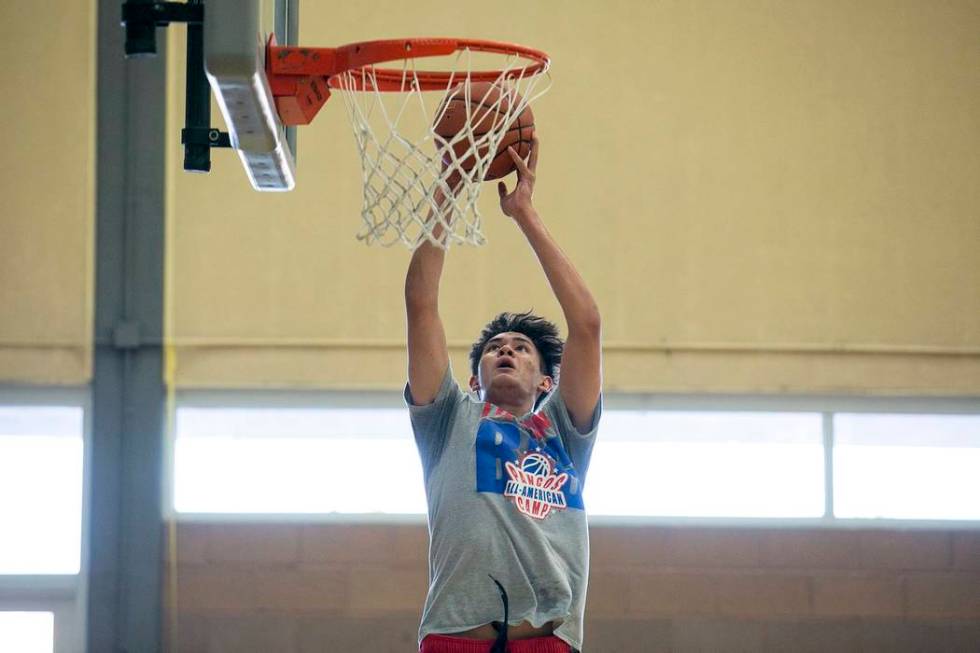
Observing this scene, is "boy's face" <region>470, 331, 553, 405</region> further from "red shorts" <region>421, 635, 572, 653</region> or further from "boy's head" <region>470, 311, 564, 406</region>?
"red shorts" <region>421, 635, 572, 653</region>

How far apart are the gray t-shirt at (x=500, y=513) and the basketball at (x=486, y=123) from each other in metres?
0.58

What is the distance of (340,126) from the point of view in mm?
6074

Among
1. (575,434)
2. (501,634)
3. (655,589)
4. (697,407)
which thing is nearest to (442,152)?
(575,434)

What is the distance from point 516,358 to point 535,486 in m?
0.39

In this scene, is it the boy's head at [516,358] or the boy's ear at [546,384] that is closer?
the boy's head at [516,358]

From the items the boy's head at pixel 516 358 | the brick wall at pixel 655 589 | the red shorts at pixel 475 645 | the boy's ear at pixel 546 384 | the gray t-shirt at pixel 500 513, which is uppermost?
the boy's head at pixel 516 358

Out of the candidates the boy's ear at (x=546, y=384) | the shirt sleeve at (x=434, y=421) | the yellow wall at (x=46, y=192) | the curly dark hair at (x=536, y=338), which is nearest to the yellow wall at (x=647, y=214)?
the yellow wall at (x=46, y=192)

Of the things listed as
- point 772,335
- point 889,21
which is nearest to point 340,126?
point 772,335

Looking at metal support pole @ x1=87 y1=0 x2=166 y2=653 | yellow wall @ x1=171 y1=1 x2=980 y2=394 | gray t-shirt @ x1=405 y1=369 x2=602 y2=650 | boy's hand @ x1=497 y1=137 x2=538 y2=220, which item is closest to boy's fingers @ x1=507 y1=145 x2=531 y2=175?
boy's hand @ x1=497 y1=137 x2=538 y2=220

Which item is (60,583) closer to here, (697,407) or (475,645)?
(697,407)

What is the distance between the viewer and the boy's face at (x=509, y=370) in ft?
9.84

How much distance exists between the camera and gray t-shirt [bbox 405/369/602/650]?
270cm

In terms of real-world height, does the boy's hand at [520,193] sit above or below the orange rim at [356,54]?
below

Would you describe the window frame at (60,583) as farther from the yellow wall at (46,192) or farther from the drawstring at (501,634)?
the drawstring at (501,634)
